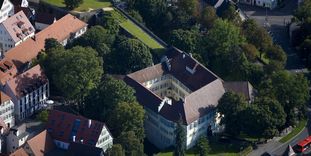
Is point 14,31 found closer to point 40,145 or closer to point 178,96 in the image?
point 178,96

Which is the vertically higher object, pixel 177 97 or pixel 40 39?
pixel 40 39

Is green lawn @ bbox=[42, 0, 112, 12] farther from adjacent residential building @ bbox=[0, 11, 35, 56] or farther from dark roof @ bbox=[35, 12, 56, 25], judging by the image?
adjacent residential building @ bbox=[0, 11, 35, 56]

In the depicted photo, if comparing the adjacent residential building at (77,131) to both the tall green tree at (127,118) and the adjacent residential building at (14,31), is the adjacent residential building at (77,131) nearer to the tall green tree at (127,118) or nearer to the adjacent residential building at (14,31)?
the tall green tree at (127,118)

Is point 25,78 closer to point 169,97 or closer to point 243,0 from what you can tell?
point 169,97

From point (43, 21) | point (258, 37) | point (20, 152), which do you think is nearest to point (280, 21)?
point (258, 37)

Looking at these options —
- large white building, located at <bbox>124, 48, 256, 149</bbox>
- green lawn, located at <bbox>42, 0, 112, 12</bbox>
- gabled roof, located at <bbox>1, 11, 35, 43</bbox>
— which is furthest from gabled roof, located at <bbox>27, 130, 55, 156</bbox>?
green lawn, located at <bbox>42, 0, 112, 12</bbox>

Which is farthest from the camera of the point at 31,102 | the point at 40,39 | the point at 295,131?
the point at 40,39

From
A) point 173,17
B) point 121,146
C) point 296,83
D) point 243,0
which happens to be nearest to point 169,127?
point 121,146
